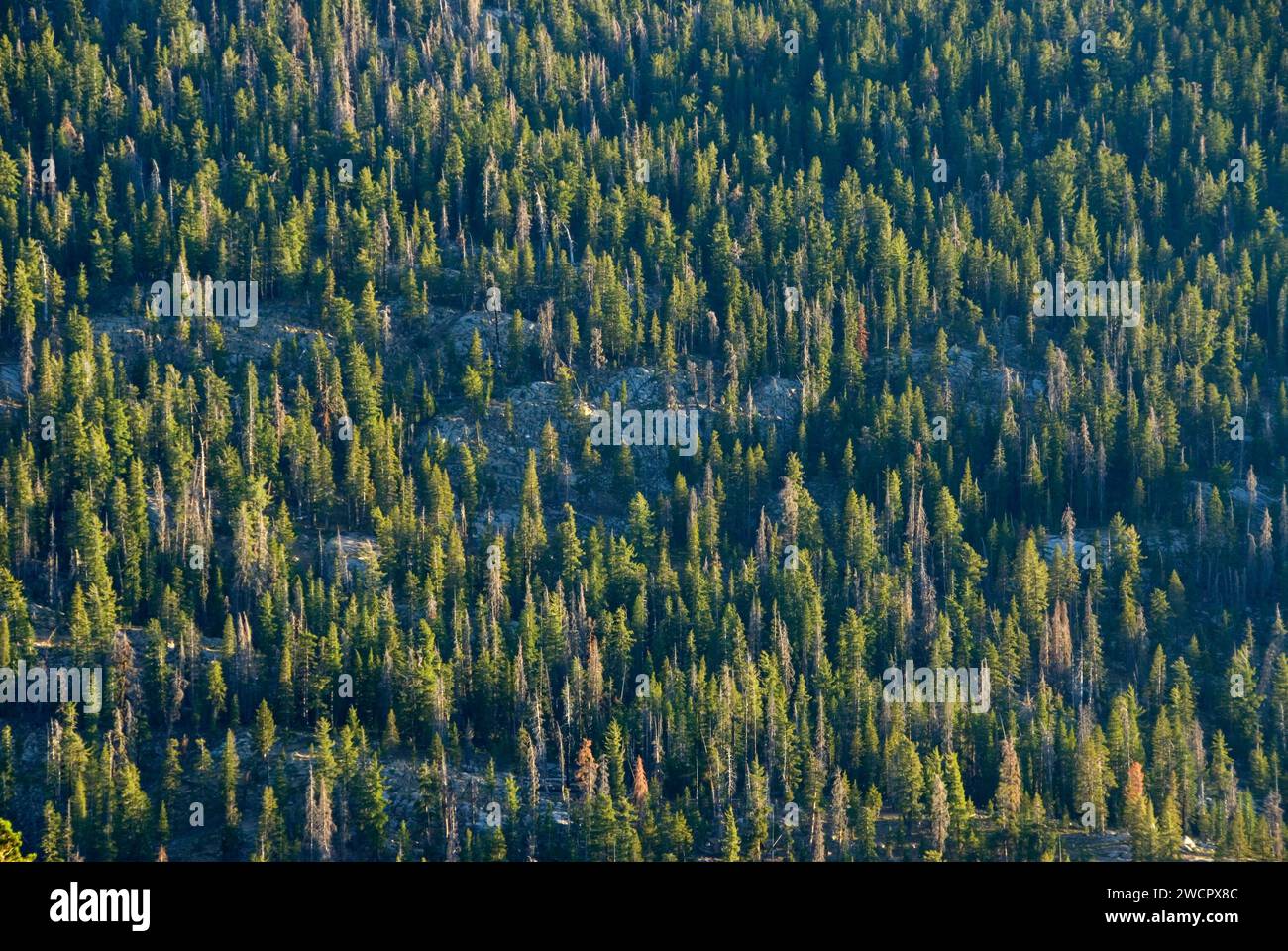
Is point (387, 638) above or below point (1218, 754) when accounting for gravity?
above

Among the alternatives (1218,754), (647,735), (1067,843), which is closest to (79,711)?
(647,735)

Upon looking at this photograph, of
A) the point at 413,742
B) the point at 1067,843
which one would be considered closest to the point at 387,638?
the point at 413,742
